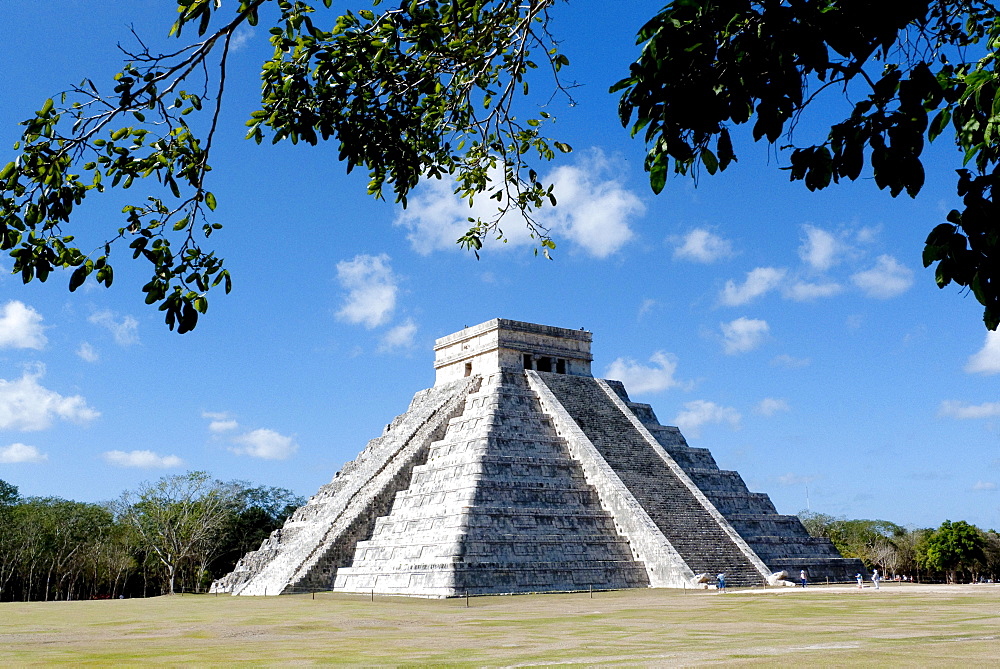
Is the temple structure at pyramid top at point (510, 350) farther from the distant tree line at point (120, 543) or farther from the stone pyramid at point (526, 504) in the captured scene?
the distant tree line at point (120, 543)

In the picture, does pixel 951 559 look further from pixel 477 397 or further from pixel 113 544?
pixel 113 544

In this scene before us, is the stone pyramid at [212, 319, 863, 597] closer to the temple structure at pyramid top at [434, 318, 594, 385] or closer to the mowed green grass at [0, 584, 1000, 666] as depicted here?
the temple structure at pyramid top at [434, 318, 594, 385]

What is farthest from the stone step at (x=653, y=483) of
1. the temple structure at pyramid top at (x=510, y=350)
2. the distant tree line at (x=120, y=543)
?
the distant tree line at (x=120, y=543)

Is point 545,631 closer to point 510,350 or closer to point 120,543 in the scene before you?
point 510,350

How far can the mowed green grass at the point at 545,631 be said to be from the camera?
9.96 meters

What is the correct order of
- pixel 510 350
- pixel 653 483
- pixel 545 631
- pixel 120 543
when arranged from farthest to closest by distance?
1. pixel 120 543
2. pixel 510 350
3. pixel 653 483
4. pixel 545 631

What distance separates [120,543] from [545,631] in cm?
3812

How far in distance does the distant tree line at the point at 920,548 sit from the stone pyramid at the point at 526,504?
26146 mm

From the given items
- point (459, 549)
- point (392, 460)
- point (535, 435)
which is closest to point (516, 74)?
point (459, 549)

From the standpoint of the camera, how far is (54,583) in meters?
44.4

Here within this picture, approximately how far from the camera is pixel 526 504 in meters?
26.3

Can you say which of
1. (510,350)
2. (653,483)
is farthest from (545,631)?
(510,350)

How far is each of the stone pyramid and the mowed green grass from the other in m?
2.24

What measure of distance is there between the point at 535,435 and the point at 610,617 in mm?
14205
